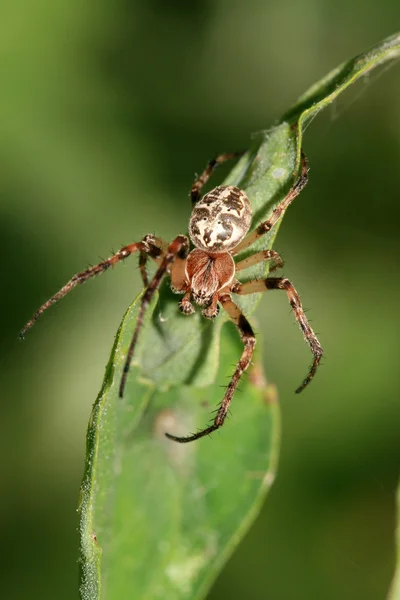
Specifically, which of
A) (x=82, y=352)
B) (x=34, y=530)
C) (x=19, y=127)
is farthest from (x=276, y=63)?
(x=34, y=530)

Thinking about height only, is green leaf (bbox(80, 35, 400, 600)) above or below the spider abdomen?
below

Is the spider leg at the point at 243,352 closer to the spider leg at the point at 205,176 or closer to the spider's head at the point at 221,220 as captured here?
the spider's head at the point at 221,220

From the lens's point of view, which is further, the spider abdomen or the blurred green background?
the blurred green background

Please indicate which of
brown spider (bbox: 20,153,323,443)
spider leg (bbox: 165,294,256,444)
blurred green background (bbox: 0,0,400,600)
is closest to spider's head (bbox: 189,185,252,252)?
brown spider (bbox: 20,153,323,443)

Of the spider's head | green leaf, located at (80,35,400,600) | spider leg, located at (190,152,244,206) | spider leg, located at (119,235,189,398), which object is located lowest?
green leaf, located at (80,35,400,600)

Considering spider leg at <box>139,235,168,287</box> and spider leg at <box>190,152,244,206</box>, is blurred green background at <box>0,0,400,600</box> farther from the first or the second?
spider leg at <box>139,235,168,287</box>

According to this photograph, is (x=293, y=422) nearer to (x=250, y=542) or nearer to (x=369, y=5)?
(x=250, y=542)

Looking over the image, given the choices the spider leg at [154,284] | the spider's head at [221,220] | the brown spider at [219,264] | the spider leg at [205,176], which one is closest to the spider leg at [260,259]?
the brown spider at [219,264]

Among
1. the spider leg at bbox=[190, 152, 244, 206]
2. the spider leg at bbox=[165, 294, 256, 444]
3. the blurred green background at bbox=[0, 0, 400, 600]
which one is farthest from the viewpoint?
the blurred green background at bbox=[0, 0, 400, 600]
